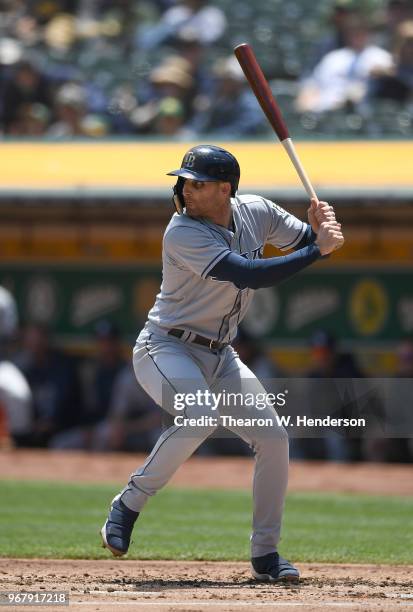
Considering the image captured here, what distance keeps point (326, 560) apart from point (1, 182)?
607 cm

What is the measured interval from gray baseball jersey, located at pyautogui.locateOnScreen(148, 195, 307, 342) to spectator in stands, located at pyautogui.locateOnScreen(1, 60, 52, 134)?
7.57 m

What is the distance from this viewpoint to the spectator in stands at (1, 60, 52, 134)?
12.3m

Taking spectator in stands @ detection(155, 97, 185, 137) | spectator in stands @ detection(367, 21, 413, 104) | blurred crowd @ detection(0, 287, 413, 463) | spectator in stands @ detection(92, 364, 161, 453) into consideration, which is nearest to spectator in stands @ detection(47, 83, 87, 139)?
spectator in stands @ detection(155, 97, 185, 137)

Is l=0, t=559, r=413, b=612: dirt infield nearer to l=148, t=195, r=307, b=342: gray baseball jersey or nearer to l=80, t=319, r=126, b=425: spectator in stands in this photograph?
l=148, t=195, r=307, b=342: gray baseball jersey

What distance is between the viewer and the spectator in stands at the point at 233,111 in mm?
11039

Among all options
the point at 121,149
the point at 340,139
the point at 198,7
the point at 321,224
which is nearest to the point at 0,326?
the point at 121,149

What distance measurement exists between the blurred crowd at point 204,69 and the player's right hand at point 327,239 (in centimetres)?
609

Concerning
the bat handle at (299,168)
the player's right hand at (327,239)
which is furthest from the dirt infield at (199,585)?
the bat handle at (299,168)

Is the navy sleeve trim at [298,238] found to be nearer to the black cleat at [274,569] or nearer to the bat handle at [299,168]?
the bat handle at [299,168]

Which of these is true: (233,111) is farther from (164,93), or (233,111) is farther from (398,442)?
(398,442)

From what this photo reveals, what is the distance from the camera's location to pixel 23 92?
12.4 metres

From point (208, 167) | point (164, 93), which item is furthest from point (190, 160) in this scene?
point (164, 93)

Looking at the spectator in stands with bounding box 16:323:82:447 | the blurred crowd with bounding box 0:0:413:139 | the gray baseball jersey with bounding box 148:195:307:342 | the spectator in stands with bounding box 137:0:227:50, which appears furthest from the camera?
the spectator in stands with bounding box 137:0:227:50

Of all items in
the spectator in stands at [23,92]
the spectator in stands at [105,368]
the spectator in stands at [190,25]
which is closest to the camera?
the spectator in stands at [105,368]
